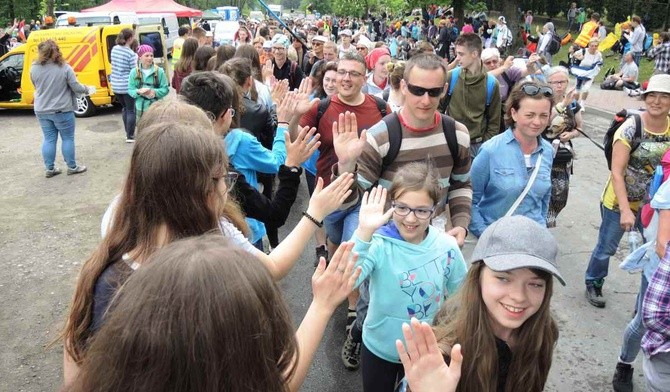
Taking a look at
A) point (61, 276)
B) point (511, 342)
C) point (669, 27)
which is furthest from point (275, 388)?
point (669, 27)

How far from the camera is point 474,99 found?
5.07 meters

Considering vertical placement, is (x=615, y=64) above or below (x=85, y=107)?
above

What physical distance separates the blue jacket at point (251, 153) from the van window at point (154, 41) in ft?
34.5

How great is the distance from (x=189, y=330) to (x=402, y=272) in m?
1.66

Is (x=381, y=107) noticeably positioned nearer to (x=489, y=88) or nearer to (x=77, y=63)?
(x=489, y=88)

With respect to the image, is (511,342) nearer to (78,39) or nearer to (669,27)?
(78,39)

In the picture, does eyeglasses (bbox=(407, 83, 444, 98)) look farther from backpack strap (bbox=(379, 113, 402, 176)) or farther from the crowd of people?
backpack strap (bbox=(379, 113, 402, 176))

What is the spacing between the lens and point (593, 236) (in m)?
5.82

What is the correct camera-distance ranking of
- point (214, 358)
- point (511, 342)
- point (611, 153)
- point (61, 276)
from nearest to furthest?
point (214, 358) → point (511, 342) → point (611, 153) → point (61, 276)

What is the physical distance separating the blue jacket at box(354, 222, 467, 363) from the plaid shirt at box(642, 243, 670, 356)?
0.89 meters

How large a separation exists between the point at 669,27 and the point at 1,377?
29.6m

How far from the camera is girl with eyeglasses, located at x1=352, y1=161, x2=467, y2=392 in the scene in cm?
261

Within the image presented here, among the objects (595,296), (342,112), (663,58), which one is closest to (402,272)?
(342,112)

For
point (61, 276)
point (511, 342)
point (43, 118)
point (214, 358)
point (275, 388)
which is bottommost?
point (61, 276)
